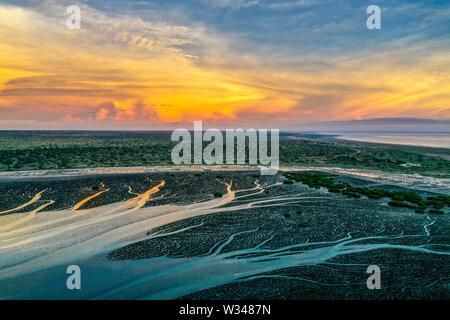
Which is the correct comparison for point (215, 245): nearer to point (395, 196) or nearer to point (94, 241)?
point (94, 241)

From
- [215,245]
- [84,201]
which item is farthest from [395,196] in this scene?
[84,201]

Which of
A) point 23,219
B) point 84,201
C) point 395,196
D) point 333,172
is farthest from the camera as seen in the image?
point 333,172

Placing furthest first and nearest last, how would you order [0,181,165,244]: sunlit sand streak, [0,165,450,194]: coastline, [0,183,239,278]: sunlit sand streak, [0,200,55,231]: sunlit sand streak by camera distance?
[0,165,450,194]: coastline → [0,200,55,231]: sunlit sand streak → [0,181,165,244]: sunlit sand streak → [0,183,239,278]: sunlit sand streak

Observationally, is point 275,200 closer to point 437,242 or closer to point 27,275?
point 437,242

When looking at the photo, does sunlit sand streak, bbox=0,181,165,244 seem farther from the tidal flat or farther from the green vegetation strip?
the green vegetation strip

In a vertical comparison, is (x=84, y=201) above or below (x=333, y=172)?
below

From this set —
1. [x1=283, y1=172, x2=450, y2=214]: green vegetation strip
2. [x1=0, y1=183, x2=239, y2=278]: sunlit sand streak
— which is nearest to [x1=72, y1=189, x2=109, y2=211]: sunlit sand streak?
[x1=0, y1=183, x2=239, y2=278]: sunlit sand streak

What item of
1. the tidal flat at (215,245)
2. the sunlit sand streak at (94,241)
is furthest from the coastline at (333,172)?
the sunlit sand streak at (94,241)

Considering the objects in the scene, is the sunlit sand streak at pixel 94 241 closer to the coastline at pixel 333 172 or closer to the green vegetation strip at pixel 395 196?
the green vegetation strip at pixel 395 196

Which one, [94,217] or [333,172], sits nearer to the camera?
[94,217]
